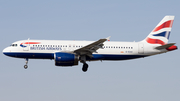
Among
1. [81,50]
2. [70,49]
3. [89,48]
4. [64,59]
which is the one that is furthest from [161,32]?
[64,59]

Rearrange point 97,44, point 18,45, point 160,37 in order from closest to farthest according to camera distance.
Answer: point 97,44 → point 18,45 → point 160,37

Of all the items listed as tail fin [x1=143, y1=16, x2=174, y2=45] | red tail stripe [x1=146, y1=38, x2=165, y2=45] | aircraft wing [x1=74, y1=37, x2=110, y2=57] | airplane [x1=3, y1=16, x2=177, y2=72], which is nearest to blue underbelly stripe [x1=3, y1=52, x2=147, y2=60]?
airplane [x1=3, y1=16, x2=177, y2=72]

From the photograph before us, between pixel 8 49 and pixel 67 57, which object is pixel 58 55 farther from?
pixel 8 49

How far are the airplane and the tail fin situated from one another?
0.56ft

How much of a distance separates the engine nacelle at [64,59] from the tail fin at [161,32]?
10961 mm

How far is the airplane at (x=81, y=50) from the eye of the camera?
40688mm

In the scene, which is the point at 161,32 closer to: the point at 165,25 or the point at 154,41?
the point at 165,25

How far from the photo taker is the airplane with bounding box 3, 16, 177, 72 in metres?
40.7

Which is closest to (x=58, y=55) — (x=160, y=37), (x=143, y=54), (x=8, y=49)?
(x=8, y=49)

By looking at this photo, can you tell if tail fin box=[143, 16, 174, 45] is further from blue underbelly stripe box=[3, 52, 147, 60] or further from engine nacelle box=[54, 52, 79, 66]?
engine nacelle box=[54, 52, 79, 66]

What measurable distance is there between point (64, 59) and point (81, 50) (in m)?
2.40

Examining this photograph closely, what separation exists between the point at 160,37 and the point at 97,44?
10504 mm

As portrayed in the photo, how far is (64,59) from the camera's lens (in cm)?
Answer: 4031

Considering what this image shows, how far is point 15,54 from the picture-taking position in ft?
138
